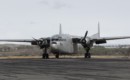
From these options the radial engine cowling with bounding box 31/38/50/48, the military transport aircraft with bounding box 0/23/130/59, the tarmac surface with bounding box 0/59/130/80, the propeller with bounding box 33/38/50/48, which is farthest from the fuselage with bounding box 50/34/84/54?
the tarmac surface with bounding box 0/59/130/80

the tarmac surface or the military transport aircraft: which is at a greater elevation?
the military transport aircraft

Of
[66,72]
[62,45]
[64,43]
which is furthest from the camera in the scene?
[64,43]

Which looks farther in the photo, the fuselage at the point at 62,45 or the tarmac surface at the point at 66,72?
the fuselage at the point at 62,45

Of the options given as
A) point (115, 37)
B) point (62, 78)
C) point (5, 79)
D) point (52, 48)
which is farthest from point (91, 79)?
point (115, 37)

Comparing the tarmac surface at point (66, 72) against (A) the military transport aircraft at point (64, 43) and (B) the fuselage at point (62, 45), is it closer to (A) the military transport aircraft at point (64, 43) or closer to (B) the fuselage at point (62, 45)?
(B) the fuselage at point (62, 45)

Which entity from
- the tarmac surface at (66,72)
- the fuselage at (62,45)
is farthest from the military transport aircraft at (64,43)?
the tarmac surface at (66,72)

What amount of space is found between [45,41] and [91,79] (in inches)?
1409

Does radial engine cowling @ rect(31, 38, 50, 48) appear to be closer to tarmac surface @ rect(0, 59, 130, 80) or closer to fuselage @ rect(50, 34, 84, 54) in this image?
fuselage @ rect(50, 34, 84, 54)

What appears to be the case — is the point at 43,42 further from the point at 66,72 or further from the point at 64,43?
the point at 66,72

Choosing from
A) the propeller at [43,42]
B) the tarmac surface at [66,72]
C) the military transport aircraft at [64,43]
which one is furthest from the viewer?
the military transport aircraft at [64,43]

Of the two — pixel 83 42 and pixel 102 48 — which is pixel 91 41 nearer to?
pixel 83 42

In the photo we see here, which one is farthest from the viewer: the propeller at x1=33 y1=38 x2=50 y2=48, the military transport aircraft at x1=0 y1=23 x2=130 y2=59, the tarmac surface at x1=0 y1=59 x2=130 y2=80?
the military transport aircraft at x1=0 y1=23 x2=130 y2=59

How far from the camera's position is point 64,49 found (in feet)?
177

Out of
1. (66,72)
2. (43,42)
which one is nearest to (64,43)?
(43,42)
